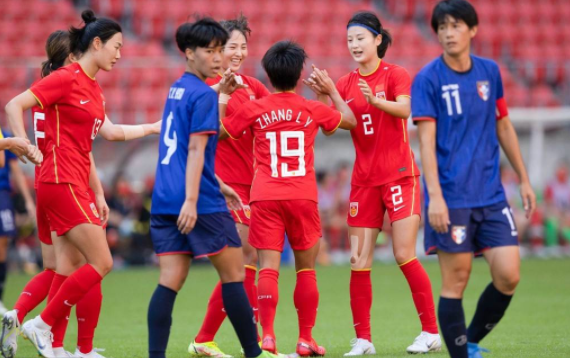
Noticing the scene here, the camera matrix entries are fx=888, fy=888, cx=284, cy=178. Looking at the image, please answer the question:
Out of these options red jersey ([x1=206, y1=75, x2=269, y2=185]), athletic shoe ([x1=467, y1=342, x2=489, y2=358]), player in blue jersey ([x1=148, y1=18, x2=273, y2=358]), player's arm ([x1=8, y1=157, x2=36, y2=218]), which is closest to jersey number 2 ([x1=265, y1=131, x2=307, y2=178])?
red jersey ([x1=206, y1=75, x2=269, y2=185])

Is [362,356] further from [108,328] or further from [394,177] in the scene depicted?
[108,328]

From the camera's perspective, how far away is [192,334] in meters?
8.41

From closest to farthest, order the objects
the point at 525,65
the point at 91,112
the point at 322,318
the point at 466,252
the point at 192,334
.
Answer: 1. the point at 466,252
2. the point at 91,112
3. the point at 192,334
4. the point at 322,318
5. the point at 525,65

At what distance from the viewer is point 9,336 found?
6648 millimetres

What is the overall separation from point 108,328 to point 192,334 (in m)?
1.06

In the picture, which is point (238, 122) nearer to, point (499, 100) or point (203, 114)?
point (203, 114)

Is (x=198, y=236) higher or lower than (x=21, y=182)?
higher

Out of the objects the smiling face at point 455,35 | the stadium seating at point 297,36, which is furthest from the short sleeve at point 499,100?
the stadium seating at point 297,36

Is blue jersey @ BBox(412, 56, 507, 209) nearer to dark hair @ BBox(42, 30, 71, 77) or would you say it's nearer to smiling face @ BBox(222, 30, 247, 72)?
smiling face @ BBox(222, 30, 247, 72)

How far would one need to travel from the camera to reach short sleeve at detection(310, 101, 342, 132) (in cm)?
655

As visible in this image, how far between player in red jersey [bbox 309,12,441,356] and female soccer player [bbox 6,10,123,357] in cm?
197

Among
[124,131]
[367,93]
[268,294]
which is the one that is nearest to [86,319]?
[268,294]

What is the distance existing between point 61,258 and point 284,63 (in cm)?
223

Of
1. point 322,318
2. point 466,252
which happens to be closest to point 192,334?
point 322,318
